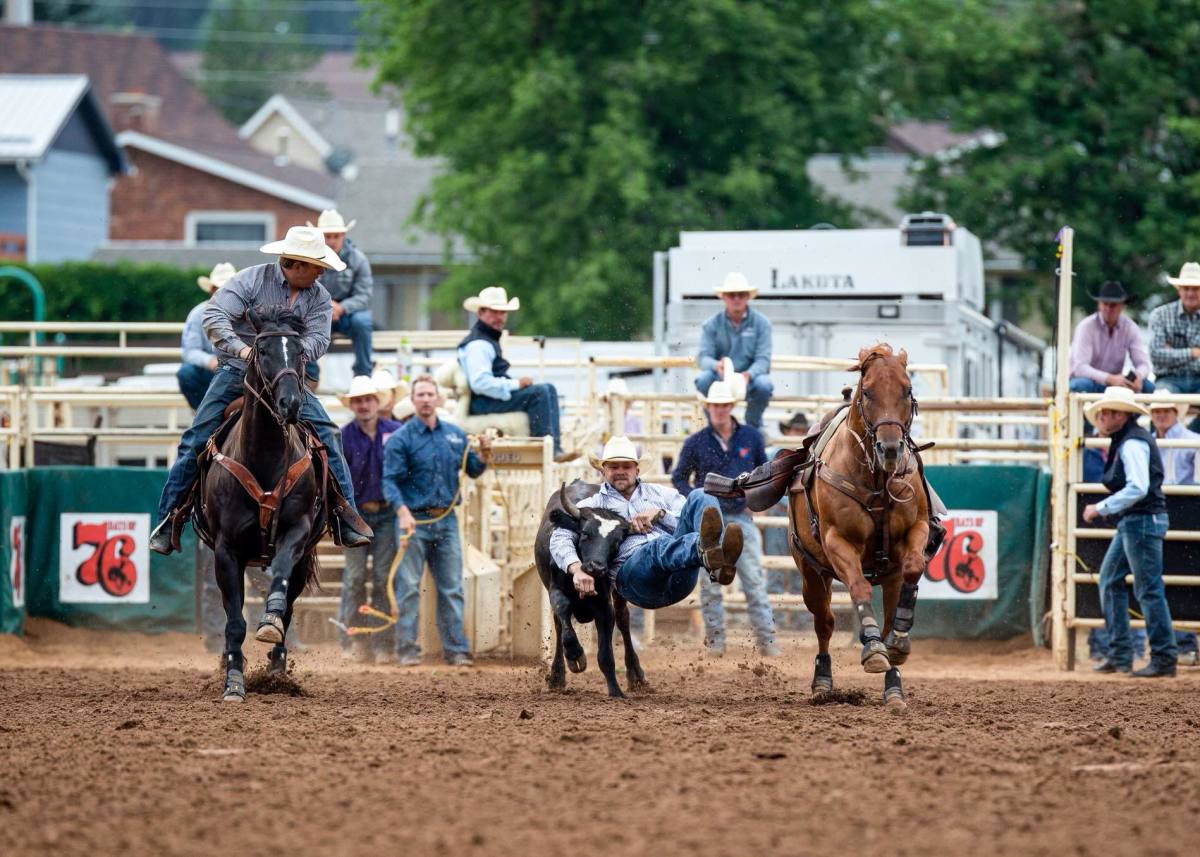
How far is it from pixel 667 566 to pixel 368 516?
472cm

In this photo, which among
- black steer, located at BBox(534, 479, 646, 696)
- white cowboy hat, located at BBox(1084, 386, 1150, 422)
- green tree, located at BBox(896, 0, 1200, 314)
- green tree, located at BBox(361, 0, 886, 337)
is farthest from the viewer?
green tree, located at BBox(361, 0, 886, 337)

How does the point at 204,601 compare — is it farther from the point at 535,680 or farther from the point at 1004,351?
the point at 1004,351

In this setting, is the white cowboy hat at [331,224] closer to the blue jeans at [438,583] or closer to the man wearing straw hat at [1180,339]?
the blue jeans at [438,583]

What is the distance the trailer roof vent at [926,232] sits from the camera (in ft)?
63.8

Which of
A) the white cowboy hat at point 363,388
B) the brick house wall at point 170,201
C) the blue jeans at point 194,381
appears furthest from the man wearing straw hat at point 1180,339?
the brick house wall at point 170,201

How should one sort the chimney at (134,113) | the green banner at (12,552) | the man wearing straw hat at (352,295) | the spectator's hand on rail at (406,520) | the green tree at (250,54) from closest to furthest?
the spectator's hand on rail at (406,520) < the man wearing straw hat at (352,295) < the green banner at (12,552) < the chimney at (134,113) < the green tree at (250,54)

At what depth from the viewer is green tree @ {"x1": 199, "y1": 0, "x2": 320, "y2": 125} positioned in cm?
9656

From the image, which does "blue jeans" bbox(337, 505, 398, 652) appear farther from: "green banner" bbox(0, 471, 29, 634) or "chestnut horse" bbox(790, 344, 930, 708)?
"chestnut horse" bbox(790, 344, 930, 708)

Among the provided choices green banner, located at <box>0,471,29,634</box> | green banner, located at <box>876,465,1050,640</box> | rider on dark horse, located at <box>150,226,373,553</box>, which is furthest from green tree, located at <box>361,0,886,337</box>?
rider on dark horse, located at <box>150,226,373,553</box>

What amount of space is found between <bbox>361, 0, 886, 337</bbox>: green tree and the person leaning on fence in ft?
53.1

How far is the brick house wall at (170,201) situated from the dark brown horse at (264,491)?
1307 inches

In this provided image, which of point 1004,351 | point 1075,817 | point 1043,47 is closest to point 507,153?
point 1043,47

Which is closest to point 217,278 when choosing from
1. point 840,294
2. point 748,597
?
point 748,597

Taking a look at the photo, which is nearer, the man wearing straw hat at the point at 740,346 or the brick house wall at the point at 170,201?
the man wearing straw hat at the point at 740,346
